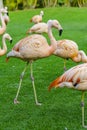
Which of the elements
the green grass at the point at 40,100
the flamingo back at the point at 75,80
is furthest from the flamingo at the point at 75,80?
the green grass at the point at 40,100

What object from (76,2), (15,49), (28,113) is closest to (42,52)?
(15,49)

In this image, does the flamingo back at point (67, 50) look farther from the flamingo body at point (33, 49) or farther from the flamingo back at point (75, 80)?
the flamingo back at point (75, 80)

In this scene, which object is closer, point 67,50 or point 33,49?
point 33,49

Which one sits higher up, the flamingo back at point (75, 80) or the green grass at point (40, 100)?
the flamingo back at point (75, 80)

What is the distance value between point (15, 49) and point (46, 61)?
379cm

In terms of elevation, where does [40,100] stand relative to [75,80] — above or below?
below

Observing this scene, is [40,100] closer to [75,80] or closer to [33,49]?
[33,49]

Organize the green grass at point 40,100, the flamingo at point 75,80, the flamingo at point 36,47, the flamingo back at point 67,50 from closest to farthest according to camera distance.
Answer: the flamingo at point 75,80, the green grass at point 40,100, the flamingo at point 36,47, the flamingo back at point 67,50

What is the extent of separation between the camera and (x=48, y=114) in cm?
565

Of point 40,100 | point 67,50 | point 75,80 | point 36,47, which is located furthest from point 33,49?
point 67,50

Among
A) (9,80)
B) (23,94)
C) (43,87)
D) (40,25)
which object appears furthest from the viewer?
(40,25)

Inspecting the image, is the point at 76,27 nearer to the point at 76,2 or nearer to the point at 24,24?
the point at 24,24

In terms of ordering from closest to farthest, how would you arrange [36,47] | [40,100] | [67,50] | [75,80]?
[75,80] → [36,47] → [40,100] → [67,50]

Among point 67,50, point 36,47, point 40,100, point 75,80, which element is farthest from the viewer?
point 67,50
